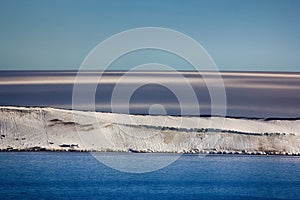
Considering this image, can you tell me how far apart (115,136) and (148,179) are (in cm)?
3611

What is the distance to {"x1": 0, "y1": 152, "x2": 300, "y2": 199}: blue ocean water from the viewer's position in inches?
2324

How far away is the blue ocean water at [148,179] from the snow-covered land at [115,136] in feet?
18.6

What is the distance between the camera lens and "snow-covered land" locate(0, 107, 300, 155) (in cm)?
10181

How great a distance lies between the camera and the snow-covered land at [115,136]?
101812mm

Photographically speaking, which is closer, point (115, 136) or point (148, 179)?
point (148, 179)

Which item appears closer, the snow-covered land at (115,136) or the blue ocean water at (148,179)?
the blue ocean water at (148,179)

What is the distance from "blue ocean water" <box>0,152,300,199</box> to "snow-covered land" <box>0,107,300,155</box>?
5.68 metres

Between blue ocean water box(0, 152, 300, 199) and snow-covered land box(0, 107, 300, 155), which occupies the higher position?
snow-covered land box(0, 107, 300, 155)

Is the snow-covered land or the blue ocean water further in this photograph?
the snow-covered land

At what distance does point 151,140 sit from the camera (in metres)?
106

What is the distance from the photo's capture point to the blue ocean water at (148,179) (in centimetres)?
5903

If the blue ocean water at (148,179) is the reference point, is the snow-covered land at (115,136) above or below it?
above

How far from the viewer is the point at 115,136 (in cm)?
10706

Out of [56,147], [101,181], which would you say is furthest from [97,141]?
[101,181]
